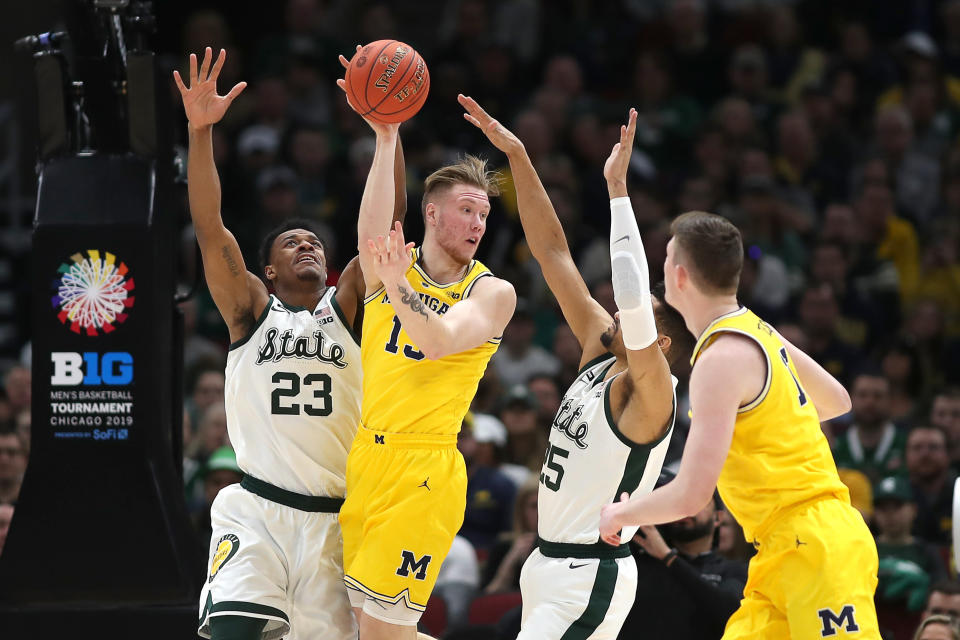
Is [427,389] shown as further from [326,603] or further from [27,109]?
[27,109]

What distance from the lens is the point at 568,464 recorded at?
5703 mm

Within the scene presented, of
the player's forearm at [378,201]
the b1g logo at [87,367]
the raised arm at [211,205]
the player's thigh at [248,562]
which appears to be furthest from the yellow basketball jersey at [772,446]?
the b1g logo at [87,367]

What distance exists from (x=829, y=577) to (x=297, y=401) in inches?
101

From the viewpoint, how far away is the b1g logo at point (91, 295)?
22.4ft

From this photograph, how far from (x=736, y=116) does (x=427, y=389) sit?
8.16 meters

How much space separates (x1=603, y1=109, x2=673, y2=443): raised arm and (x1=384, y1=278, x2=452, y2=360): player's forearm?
2.46 ft

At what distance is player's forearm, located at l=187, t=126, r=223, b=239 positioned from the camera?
242 inches

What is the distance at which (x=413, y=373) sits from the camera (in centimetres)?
579

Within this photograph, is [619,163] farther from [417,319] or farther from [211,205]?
[211,205]

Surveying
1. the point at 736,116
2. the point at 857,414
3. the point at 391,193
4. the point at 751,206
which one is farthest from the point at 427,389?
the point at 736,116

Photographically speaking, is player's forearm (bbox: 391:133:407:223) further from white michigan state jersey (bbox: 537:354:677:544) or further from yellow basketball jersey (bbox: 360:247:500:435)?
white michigan state jersey (bbox: 537:354:677:544)

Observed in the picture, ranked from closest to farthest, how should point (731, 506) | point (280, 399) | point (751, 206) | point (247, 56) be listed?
point (731, 506), point (280, 399), point (751, 206), point (247, 56)

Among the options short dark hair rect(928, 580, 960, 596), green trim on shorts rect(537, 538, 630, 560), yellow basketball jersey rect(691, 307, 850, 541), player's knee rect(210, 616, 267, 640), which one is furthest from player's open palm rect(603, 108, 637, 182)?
short dark hair rect(928, 580, 960, 596)

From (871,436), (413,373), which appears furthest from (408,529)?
(871,436)
